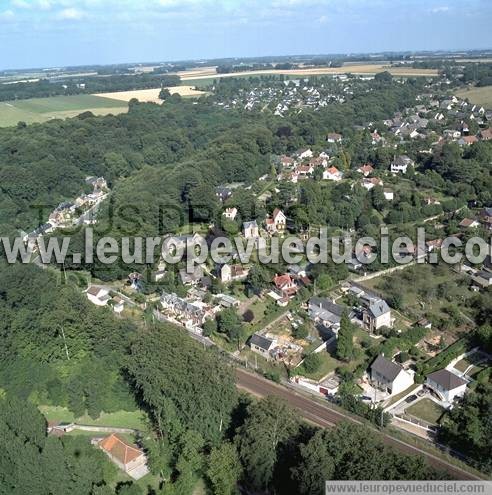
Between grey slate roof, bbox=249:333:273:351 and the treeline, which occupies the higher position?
the treeline

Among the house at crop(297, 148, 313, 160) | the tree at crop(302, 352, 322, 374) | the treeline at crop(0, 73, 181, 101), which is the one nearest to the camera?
the tree at crop(302, 352, 322, 374)

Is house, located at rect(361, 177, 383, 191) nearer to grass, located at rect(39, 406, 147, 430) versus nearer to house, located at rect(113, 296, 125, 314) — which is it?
house, located at rect(113, 296, 125, 314)

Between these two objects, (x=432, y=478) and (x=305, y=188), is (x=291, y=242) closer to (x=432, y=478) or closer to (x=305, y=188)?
(x=305, y=188)

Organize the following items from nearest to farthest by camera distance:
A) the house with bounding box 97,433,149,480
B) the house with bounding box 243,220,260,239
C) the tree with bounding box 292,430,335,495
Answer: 1. the tree with bounding box 292,430,335,495
2. the house with bounding box 97,433,149,480
3. the house with bounding box 243,220,260,239

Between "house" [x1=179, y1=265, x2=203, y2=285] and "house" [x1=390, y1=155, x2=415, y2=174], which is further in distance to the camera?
"house" [x1=390, y1=155, x2=415, y2=174]

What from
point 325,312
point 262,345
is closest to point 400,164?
point 325,312

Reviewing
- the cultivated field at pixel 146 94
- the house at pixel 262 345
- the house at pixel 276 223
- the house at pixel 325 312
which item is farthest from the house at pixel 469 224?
the cultivated field at pixel 146 94

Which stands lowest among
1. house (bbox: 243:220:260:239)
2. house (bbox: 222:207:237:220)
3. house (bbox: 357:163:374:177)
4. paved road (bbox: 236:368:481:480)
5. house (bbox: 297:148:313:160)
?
paved road (bbox: 236:368:481:480)

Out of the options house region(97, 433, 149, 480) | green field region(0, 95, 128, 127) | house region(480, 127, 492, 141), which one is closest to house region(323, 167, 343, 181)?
house region(480, 127, 492, 141)
